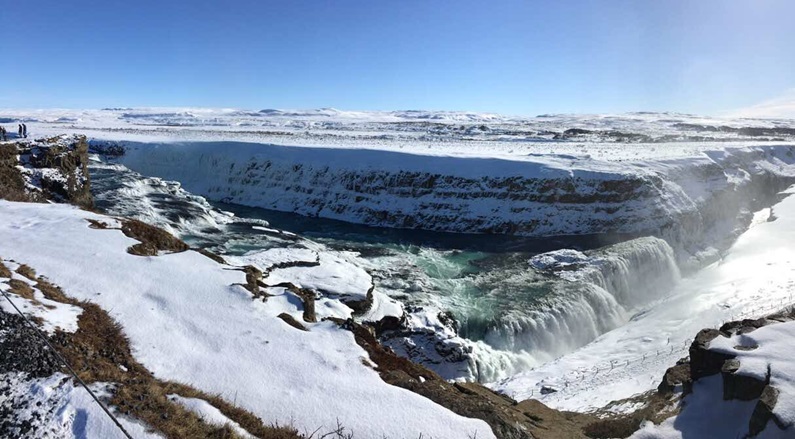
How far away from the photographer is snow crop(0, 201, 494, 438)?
8.20 m

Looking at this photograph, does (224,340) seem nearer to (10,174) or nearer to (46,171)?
(10,174)

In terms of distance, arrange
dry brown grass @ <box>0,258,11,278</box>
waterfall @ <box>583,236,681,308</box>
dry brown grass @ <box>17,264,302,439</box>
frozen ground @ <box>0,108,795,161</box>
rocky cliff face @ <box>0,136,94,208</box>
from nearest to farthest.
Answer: dry brown grass @ <box>17,264,302,439</box> < dry brown grass @ <box>0,258,11,278</box> < rocky cliff face @ <box>0,136,94,208</box> < waterfall @ <box>583,236,681,308</box> < frozen ground @ <box>0,108,795,161</box>

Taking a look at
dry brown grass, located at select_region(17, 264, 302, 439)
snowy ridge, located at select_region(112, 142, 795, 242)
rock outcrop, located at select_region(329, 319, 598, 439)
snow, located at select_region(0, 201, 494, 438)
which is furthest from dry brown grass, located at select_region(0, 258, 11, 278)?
snowy ridge, located at select_region(112, 142, 795, 242)

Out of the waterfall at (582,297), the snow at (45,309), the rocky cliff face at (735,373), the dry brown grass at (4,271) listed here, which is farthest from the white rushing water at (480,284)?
the dry brown grass at (4,271)

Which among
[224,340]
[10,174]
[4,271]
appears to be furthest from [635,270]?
[10,174]

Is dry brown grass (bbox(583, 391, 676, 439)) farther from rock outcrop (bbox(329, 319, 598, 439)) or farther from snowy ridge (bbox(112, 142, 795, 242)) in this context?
snowy ridge (bbox(112, 142, 795, 242))

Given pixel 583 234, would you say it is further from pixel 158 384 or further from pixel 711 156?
pixel 158 384

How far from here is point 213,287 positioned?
12.5 metres

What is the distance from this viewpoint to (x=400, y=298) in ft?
76.0

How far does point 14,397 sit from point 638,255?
1254 inches

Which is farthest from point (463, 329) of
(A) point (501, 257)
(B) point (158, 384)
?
(B) point (158, 384)

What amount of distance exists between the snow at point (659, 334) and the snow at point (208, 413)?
9988mm

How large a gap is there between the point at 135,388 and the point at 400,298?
1623 centimetres

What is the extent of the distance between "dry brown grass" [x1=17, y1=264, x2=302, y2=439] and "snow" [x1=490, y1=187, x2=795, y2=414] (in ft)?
32.7
